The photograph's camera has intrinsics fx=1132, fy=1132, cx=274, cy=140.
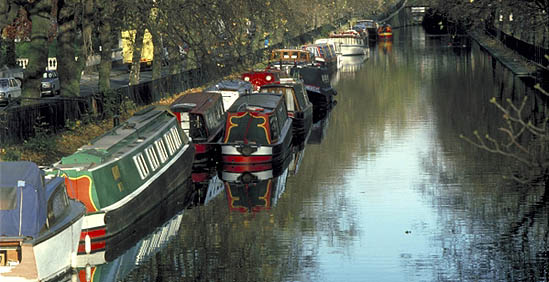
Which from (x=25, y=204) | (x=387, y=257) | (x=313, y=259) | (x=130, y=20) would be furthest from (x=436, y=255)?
(x=130, y=20)

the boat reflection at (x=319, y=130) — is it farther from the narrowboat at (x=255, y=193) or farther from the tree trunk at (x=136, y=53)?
the narrowboat at (x=255, y=193)

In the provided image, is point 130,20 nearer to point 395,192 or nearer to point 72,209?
point 395,192

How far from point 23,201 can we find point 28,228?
0.59 m

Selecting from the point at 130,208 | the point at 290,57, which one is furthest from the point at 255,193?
the point at 290,57

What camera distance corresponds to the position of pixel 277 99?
155 feet

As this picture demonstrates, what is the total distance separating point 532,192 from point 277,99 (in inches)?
564

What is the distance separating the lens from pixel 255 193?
1495 inches

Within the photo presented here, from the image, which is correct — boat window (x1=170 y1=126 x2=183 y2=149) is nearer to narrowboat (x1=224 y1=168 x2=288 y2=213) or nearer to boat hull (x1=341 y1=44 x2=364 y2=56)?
narrowboat (x1=224 y1=168 x2=288 y2=213)

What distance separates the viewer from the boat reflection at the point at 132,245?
2650 cm

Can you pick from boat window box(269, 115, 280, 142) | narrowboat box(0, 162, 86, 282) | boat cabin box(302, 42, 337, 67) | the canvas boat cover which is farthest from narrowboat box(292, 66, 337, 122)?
the canvas boat cover

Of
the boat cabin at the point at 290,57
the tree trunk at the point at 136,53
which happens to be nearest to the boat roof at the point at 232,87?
the tree trunk at the point at 136,53

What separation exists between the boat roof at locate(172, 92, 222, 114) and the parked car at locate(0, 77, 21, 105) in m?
19.6

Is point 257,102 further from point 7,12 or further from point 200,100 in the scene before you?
point 7,12

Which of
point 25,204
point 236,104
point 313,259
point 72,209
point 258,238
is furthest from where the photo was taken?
point 236,104
